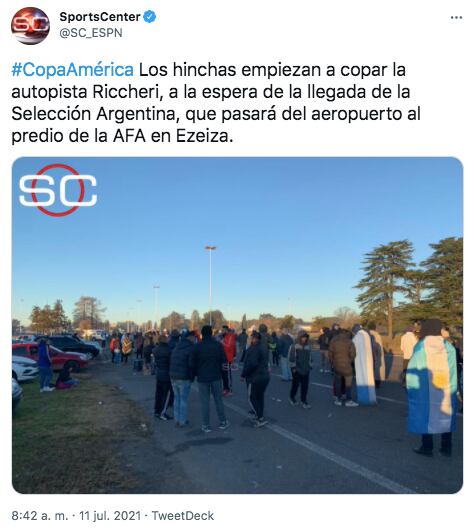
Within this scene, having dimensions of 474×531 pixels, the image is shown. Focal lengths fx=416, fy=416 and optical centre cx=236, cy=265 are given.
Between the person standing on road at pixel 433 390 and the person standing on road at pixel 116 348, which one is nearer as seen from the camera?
the person standing on road at pixel 433 390

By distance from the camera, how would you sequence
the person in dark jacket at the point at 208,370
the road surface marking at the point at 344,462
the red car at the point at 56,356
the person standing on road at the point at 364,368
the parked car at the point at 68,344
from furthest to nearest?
the parked car at the point at 68,344 < the red car at the point at 56,356 < the person standing on road at the point at 364,368 < the person in dark jacket at the point at 208,370 < the road surface marking at the point at 344,462

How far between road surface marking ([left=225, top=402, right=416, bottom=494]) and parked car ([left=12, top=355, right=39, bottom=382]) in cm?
977

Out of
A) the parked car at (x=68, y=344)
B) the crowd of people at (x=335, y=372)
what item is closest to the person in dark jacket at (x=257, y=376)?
the crowd of people at (x=335, y=372)

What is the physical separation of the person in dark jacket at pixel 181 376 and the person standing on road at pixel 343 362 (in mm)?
3294

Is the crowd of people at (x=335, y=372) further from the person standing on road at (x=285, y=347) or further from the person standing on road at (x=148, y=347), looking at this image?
the person standing on road at (x=148, y=347)

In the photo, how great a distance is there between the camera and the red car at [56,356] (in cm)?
1585

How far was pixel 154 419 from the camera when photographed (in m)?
→ 7.93

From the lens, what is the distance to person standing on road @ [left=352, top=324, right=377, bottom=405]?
8.94 meters

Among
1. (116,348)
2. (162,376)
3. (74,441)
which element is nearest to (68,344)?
(116,348)

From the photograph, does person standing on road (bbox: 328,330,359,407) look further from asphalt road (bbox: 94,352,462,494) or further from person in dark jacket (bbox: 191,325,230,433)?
person in dark jacket (bbox: 191,325,230,433)
